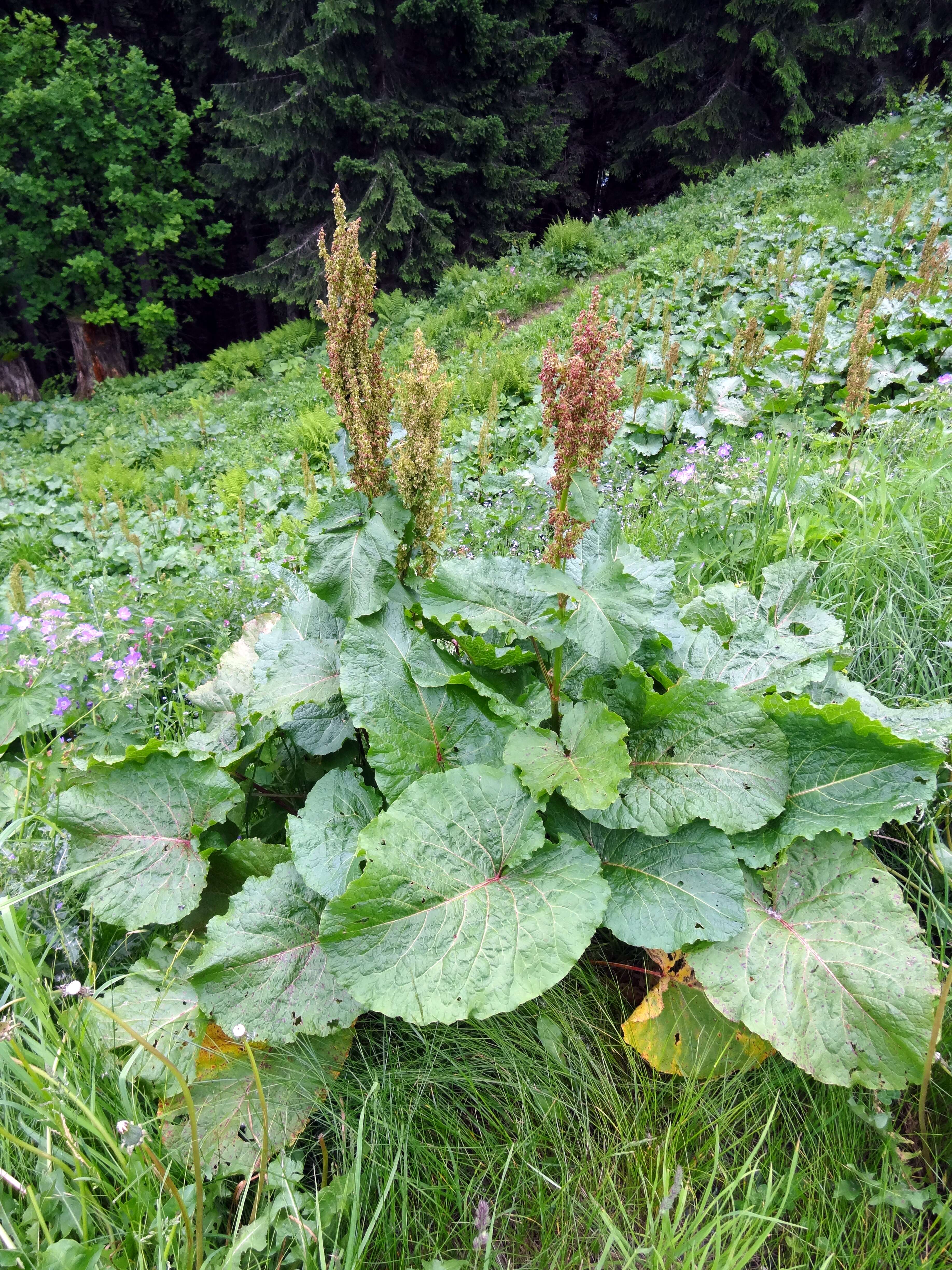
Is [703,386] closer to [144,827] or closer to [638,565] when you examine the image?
[638,565]

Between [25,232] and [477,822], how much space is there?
14.8m

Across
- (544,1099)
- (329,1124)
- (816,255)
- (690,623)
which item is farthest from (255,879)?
(816,255)

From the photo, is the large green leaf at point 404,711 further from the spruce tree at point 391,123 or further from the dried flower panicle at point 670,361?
the spruce tree at point 391,123

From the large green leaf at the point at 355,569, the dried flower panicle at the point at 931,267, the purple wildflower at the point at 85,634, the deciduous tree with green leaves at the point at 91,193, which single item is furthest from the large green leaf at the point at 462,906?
the deciduous tree with green leaves at the point at 91,193

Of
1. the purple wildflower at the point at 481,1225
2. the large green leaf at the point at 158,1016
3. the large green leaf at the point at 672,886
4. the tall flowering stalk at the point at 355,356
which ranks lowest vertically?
the purple wildflower at the point at 481,1225

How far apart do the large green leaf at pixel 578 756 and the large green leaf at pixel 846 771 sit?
0.31m

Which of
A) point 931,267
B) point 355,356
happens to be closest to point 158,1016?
point 355,356

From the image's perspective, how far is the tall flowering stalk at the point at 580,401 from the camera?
4.90 feet

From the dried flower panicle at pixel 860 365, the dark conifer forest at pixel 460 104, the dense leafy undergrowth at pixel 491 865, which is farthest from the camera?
the dark conifer forest at pixel 460 104

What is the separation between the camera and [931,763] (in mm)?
1521

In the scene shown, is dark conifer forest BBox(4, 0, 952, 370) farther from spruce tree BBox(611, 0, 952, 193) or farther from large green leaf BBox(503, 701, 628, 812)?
large green leaf BBox(503, 701, 628, 812)

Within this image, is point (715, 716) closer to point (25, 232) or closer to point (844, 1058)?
point (844, 1058)

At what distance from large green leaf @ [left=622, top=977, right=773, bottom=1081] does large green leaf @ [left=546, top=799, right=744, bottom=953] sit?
0.13 meters

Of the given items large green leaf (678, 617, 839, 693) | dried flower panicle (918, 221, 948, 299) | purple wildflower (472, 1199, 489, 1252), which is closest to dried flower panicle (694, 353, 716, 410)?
dried flower panicle (918, 221, 948, 299)
